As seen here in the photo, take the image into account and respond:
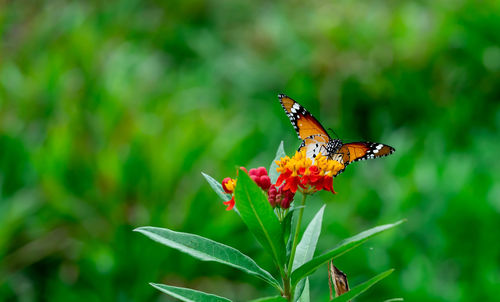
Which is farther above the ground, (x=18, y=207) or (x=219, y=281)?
(x=18, y=207)

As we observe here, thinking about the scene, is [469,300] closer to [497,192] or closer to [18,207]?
[497,192]

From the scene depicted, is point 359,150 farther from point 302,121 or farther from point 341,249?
point 341,249

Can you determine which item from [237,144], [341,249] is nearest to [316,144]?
[341,249]

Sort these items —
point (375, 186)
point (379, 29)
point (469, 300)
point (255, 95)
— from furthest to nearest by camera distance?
point (255, 95), point (379, 29), point (375, 186), point (469, 300)

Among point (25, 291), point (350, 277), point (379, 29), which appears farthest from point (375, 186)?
point (25, 291)

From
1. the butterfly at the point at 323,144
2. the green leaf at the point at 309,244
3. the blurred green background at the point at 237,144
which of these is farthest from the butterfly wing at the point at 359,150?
the blurred green background at the point at 237,144

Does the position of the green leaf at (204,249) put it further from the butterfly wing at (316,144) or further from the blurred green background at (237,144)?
the blurred green background at (237,144)
